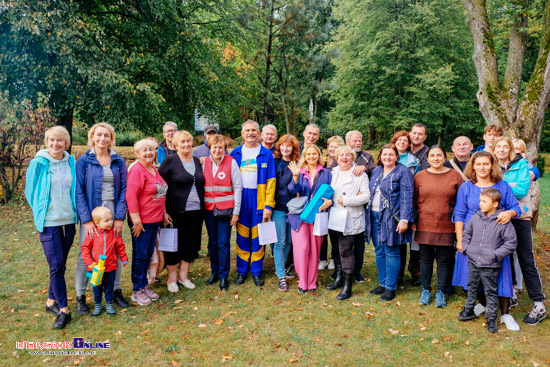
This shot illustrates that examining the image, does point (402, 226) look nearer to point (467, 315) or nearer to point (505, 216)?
point (505, 216)

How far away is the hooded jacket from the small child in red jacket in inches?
149

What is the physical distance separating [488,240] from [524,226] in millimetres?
660

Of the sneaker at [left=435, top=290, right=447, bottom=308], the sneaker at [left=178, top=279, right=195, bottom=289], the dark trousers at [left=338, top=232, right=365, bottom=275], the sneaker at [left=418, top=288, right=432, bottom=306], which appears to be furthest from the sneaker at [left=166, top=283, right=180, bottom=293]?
the sneaker at [left=435, top=290, right=447, bottom=308]

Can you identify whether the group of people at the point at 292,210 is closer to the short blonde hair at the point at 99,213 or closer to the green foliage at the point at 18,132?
the short blonde hair at the point at 99,213

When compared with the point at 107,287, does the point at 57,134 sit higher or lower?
higher

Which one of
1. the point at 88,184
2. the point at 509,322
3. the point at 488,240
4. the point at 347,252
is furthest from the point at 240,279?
the point at 509,322

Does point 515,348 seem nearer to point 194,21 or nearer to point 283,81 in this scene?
point 194,21

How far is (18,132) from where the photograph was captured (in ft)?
31.2

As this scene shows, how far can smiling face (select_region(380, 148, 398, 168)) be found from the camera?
445 cm

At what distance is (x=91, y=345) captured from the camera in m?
3.66

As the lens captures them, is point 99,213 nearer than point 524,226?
Yes

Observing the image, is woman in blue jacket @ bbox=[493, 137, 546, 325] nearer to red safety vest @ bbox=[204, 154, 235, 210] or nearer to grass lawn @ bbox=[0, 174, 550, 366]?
grass lawn @ bbox=[0, 174, 550, 366]

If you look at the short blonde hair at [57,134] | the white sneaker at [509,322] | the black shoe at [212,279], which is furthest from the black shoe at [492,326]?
the short blonde hair at [57,134]

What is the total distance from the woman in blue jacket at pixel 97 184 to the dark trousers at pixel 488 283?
3929mm
